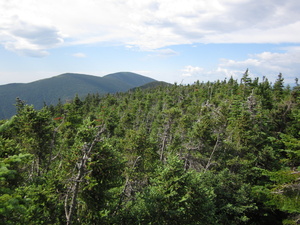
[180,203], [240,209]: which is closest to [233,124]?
[240,209]

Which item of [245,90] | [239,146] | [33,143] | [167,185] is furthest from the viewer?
[245,90]

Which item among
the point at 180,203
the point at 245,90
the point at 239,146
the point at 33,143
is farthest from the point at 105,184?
the point at 245,90

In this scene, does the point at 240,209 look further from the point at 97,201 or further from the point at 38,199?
the point at 38,199

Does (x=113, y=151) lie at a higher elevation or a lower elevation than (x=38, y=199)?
higher

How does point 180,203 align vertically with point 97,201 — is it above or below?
below

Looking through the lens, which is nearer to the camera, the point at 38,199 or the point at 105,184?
the point at 38,199

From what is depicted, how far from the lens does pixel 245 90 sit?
167ft

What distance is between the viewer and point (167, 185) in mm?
14898

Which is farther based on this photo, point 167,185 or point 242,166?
point 242,166

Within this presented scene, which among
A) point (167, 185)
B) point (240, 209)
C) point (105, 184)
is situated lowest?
point (240, 209)

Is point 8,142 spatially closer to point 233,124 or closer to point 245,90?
point 233,124

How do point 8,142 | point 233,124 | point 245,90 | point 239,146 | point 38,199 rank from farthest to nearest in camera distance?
point 245,90 < point 233,124 < point 239,146 < point 8,142 < point 38,199

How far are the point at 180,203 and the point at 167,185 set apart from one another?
1.75 metres

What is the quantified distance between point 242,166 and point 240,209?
218 inches
